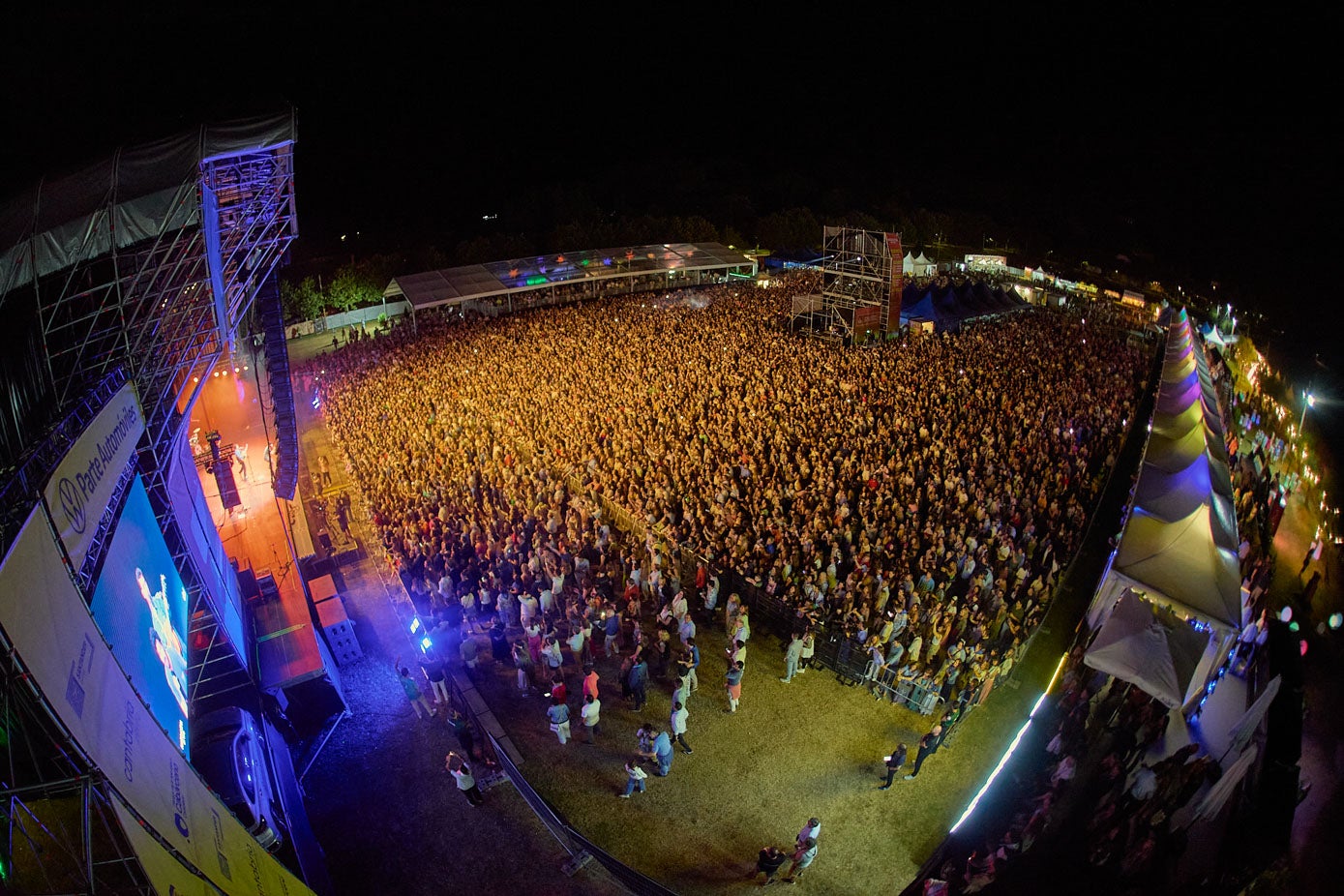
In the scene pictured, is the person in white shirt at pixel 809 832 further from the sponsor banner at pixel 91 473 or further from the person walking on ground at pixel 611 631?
the sponsor banner at pixel 91 473

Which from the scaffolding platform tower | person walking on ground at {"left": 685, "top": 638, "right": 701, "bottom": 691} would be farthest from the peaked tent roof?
the scaffolding platform tower

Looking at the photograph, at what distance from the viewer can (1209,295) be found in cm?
4034

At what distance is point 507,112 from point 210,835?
83200 millimetres

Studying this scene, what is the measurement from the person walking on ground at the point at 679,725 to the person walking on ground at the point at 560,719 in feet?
3.76

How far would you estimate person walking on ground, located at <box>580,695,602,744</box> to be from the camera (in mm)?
7598

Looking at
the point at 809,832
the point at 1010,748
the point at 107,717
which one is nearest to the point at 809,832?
the point at 809,832

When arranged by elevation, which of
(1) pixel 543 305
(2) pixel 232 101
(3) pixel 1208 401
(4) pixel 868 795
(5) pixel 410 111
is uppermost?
(5) pixel 410 111

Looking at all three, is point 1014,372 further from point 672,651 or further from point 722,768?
point 722,768

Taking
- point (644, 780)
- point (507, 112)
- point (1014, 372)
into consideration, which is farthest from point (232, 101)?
point (507, 112)

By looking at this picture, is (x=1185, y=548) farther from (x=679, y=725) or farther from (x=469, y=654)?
(x=469, y=654)

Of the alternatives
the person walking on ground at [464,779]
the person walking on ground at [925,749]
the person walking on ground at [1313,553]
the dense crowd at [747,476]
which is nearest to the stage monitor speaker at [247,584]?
the dense crowd at [747,476]

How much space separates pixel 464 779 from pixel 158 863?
3.65 m

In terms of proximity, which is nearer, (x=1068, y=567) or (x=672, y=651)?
(x=672, y=651)

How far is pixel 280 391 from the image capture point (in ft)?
44.1
